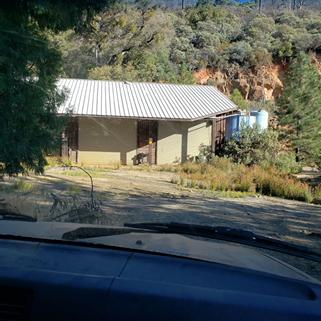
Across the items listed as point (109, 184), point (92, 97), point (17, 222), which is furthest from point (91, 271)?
point (92, 97)

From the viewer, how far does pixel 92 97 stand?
29.9m

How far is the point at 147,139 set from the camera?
28750 mm

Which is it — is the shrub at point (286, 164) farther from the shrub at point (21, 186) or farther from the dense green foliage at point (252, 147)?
the shrub at point (21, 186)

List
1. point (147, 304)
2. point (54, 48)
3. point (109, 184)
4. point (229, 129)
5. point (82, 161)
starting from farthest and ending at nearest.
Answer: point (229, 129) → point (82, 161) → point (109, 184) → point (54, 48) → point (147, 304)

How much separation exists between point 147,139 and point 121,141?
4.32ft

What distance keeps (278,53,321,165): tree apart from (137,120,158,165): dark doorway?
11.8 meters

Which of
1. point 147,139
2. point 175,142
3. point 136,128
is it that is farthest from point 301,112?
point 136,128

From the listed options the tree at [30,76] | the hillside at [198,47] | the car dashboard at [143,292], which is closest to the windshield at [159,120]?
the tree at [30,76]

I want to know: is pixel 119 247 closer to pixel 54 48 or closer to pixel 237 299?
pixel 237 299

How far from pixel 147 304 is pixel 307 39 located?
61706 mm

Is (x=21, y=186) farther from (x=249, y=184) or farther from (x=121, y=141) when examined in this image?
(x=121, y=141)

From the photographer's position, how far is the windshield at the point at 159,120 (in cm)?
745

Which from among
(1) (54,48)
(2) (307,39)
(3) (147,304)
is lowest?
(3) (147,304)

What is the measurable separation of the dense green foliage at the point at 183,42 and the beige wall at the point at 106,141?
34.3ft
